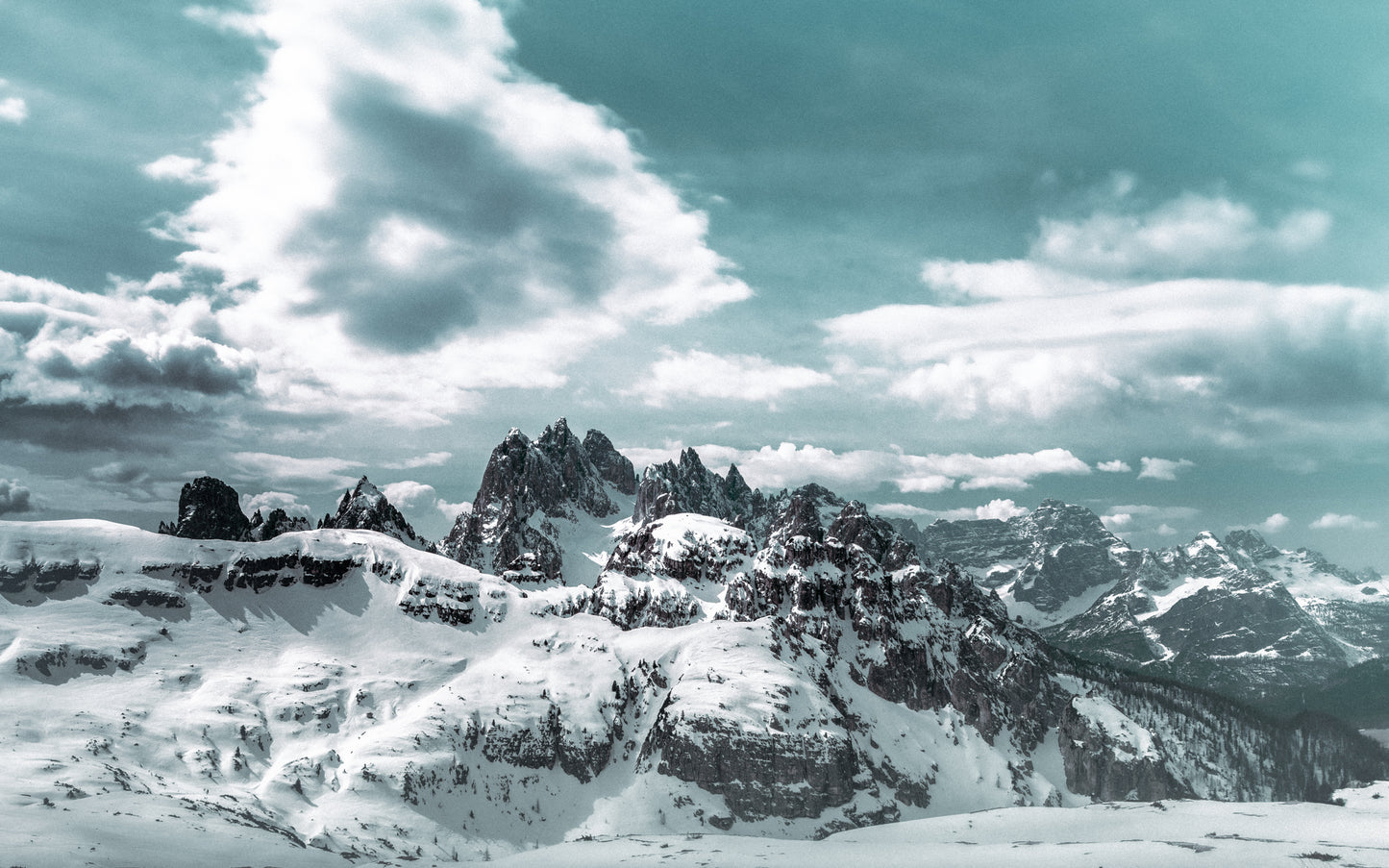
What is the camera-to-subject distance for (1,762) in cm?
14850

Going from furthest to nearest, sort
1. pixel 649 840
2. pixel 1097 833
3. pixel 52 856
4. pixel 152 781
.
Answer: pixel 152 781 < pixel 649 840 < pixel 1097 833 < pixel 52 856

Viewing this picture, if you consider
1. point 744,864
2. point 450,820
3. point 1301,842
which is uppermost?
point 1301,842

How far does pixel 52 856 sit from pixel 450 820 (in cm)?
10243

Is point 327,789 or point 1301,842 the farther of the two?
point 327,789

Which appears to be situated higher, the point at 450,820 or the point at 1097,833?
the point at 1097,833

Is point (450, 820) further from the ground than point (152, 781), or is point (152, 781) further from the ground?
point (152, 781)

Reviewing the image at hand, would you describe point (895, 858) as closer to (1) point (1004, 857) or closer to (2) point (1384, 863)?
(1) point (1004, 857)

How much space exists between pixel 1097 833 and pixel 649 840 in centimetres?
8004

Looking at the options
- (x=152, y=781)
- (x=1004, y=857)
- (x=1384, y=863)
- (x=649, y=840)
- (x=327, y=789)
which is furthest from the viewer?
(x=327, y=789)

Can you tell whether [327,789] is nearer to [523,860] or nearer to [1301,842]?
[523,860]

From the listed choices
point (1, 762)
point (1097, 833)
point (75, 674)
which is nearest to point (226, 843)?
point (1, 762)

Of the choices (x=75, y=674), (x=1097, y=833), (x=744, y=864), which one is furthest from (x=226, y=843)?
(x=1097, y=833)

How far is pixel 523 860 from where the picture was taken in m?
142

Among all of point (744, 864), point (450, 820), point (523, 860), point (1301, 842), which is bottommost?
point (450, 820)
